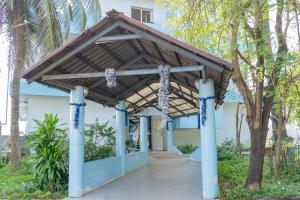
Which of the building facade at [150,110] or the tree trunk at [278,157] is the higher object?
the building facade at [150,110]

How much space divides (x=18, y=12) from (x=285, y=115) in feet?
39.7

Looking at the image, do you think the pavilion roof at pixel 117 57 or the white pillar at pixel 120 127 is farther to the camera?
the white pillar at pixel 120 127

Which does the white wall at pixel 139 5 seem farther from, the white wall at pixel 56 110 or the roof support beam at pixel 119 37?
the roof support beam at pixel 119 37

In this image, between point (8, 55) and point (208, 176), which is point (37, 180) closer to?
point (208, 176)

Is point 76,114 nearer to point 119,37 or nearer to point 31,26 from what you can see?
point 119,37

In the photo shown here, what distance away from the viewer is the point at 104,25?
28.2 feet

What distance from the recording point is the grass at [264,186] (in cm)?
934

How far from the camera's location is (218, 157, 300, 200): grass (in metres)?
9.34

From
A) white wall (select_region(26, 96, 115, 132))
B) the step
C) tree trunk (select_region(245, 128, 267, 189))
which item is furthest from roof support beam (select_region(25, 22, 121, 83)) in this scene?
the step

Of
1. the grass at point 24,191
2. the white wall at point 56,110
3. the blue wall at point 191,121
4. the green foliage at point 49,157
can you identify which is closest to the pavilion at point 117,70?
the grass at point 24,191

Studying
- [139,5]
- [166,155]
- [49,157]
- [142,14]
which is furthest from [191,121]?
[49,157]

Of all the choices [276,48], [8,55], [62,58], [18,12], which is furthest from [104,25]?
[8,55]

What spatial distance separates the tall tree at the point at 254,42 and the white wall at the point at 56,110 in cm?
1198

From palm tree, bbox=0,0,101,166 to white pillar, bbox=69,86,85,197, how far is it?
6011 millimetres
